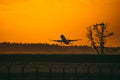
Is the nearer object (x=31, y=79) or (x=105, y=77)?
(x=31, y=79)

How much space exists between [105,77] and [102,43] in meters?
63.0

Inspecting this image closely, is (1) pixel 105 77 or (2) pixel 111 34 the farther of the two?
(2) pixel 111 34

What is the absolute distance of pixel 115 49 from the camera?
363ft

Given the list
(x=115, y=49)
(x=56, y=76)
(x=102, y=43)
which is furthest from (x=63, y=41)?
(x=56, y=76)

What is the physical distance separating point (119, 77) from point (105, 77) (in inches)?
46.6

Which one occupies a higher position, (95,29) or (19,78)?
(95,29)

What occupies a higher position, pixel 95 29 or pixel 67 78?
pixel 95 29

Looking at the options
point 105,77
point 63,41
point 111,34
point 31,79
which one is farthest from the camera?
point 111,34

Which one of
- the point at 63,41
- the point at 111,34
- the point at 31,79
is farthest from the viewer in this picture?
the point at 111,34

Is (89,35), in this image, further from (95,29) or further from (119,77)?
(119,77)

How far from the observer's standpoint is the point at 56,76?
42.0m

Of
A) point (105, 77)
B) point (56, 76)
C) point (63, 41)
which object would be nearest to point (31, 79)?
point (56, 76)

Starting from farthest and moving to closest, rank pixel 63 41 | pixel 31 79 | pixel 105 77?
pixel 63 41, pixel 105 77, pixel 31 79

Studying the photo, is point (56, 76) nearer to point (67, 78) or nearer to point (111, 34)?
point (67, 78)
